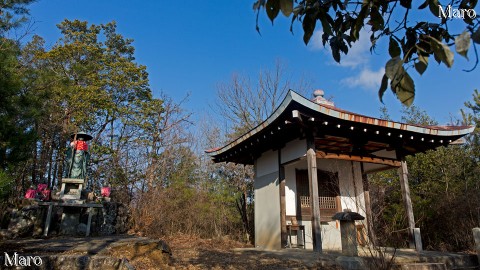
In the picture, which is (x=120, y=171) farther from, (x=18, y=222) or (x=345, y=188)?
(x=345, y=188)

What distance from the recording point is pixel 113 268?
4.45 m

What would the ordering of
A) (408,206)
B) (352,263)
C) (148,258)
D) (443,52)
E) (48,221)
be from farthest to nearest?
(408,206)
(48,221)
(148,258)
(352,263)
(443,52)

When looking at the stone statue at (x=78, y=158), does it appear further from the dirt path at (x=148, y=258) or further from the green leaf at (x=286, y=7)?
the green leaf at (x=286, y=7)

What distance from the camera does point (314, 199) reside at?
6.93 metres

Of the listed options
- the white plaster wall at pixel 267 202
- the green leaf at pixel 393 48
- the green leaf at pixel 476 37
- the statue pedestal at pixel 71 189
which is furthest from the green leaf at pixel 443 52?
the statue pedestal at pixel 71 189

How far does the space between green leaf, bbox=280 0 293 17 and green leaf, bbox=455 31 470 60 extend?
0.59 meters

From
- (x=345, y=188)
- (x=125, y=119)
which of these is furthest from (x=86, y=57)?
(x=345, y=188)

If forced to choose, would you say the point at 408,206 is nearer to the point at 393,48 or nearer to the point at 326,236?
the point at 326,236

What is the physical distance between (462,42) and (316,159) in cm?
827

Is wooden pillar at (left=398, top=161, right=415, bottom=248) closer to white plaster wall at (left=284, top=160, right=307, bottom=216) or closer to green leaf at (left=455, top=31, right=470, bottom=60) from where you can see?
white plaster wall at (left=284, top=160, right=307, bottom=216)

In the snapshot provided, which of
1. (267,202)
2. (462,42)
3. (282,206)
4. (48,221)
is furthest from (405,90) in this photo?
(48,221)

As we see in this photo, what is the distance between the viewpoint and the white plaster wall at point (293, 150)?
25.0 feet

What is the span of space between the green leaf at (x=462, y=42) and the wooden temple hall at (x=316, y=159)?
18.2 feet

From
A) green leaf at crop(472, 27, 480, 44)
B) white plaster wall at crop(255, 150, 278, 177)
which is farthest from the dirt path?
green leaf at crop(472, 27, 480, 44)
